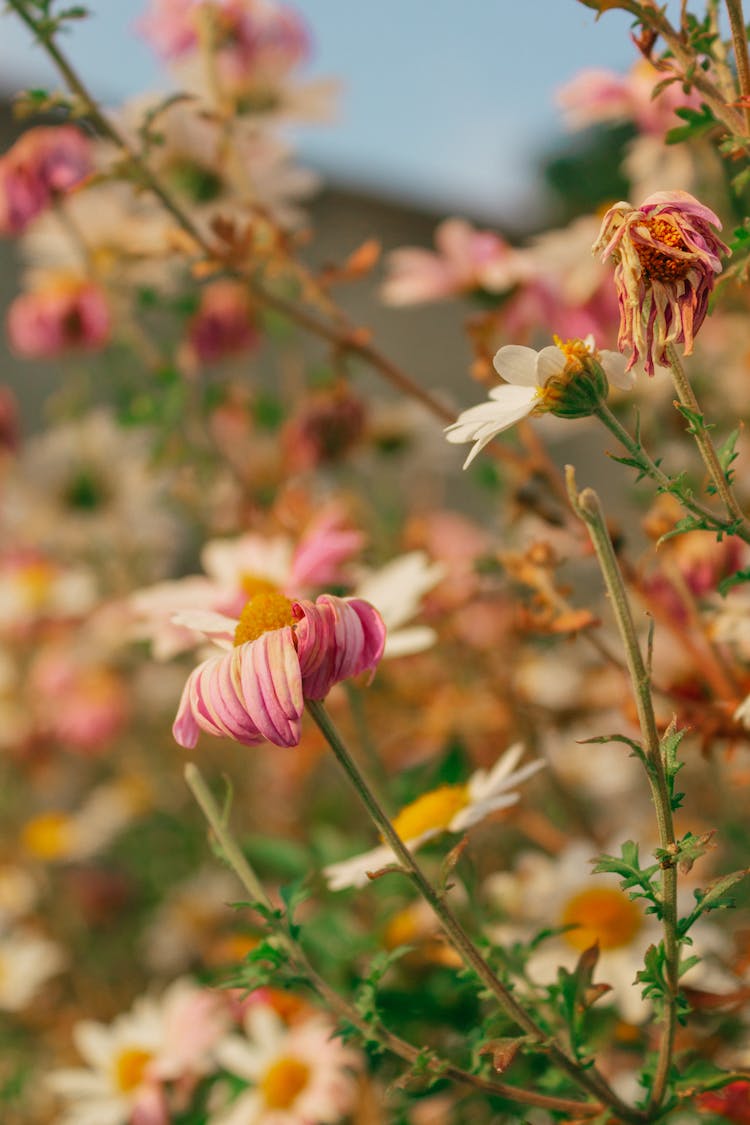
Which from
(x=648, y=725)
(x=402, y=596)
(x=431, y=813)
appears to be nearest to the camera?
(x=648, y=725)

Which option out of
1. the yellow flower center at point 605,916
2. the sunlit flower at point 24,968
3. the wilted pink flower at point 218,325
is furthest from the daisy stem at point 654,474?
the sunlit flower at point 24,968

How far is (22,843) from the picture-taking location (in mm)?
1433

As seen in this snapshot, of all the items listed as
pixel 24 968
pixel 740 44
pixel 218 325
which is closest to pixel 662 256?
pixel 740 44

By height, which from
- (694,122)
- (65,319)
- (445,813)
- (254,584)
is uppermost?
(65,319)

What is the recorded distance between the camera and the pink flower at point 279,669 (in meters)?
0.35

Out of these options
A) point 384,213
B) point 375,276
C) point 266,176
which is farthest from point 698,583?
point 384,213

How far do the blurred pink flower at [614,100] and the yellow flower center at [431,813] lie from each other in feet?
1.43

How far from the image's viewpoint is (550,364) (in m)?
0.36

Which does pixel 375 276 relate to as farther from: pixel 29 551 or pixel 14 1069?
pixel 14 1069

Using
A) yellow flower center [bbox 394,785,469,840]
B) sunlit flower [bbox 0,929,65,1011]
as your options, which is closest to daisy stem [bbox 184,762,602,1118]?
yellow flower center [bbox 394,785,469,840]

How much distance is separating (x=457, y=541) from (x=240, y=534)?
499 mm

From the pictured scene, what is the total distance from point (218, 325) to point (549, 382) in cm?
87

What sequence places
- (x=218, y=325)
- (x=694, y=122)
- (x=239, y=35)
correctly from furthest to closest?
(x=218, y=325) < (x=239, y=35) < (x=694, y=122)

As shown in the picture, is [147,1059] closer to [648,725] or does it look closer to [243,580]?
[243,580]
